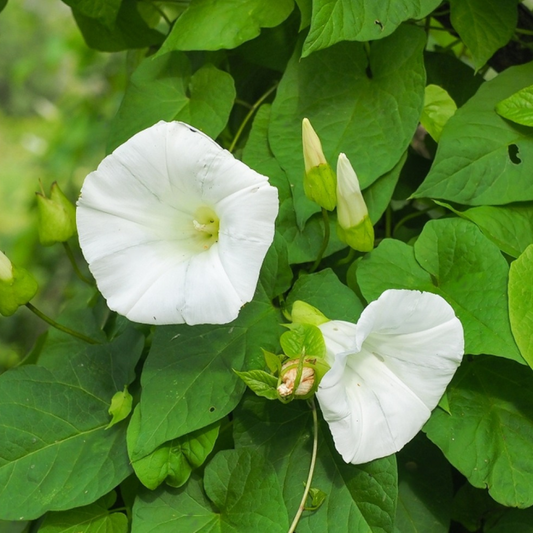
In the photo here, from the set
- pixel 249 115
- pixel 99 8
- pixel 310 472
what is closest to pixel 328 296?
pixel 310 472

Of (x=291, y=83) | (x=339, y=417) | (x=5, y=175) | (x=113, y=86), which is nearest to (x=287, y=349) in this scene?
(x=339, y=417)

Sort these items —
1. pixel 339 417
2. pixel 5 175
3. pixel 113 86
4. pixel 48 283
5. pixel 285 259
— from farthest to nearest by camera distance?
1. pixel 5 175
2. pixel 48 283
3. pixel 113 86
4. pixel 285 259
5. pixel 339 417

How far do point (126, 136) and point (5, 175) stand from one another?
156 centimetres

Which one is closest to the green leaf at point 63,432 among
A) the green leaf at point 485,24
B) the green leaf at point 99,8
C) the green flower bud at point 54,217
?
the green flower bud at point 54,217

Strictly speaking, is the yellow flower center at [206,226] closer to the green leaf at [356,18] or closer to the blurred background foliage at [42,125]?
the green leaf at [356,18]

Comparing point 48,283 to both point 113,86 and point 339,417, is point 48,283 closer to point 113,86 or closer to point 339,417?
point 113,86

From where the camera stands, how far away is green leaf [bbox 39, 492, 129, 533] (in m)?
0.64

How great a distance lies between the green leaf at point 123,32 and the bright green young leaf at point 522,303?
56 centimetres

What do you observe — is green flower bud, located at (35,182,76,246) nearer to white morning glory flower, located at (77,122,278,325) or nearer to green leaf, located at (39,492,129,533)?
white morning glory flower, located at (77,122,278,325)

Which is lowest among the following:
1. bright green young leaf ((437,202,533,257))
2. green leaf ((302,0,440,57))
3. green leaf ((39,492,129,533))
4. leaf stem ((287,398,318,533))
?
green leaf ((39,492,129,533))

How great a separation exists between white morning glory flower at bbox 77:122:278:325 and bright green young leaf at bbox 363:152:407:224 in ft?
0.57

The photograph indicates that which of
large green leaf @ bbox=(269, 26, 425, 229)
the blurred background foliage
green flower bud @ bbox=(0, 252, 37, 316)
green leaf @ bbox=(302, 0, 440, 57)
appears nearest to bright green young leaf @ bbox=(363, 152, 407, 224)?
large green leaf @ bbox=(269, 26, 425, 229)

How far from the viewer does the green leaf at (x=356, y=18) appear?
0.57 metres

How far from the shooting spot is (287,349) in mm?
534
